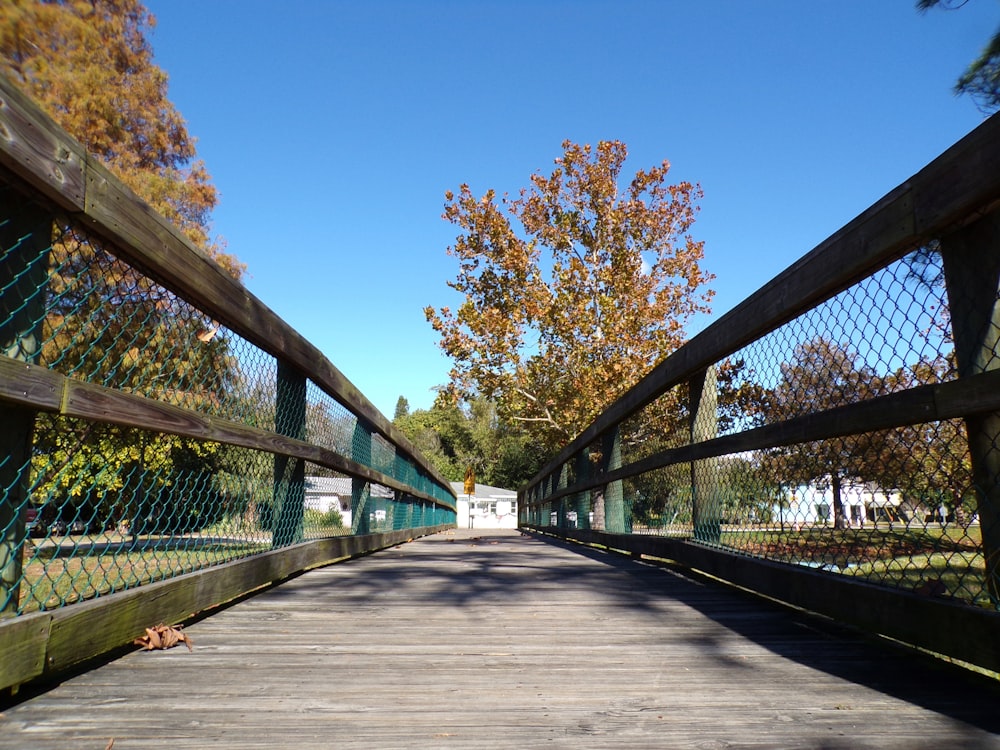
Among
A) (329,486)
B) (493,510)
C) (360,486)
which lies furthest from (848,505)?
(493,510)

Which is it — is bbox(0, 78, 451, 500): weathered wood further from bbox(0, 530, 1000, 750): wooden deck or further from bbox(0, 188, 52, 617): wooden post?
bbox(0, 530, 1000, 750): wooden deck

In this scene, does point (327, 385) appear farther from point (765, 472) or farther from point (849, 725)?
point (849, 725)

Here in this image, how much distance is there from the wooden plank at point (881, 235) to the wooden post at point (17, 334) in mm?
2228

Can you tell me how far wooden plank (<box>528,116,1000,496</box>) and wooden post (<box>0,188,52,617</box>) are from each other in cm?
223

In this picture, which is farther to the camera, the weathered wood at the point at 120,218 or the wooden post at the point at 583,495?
the wooden post at the point at 583,495

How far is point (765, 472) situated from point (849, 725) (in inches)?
65.3

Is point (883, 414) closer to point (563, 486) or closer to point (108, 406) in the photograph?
point (108, 406)

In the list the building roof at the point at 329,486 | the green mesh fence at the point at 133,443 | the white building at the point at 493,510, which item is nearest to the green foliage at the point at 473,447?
the white building at the point at 493,510

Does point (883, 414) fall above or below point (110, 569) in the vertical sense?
above

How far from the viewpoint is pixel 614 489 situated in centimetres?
623

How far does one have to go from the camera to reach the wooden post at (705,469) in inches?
142

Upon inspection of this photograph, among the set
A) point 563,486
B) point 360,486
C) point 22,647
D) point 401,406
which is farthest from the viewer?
point 401,406

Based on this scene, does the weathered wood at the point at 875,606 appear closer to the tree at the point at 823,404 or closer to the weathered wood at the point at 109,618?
the tree at the point at 823,404

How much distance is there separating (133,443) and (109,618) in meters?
4.24
